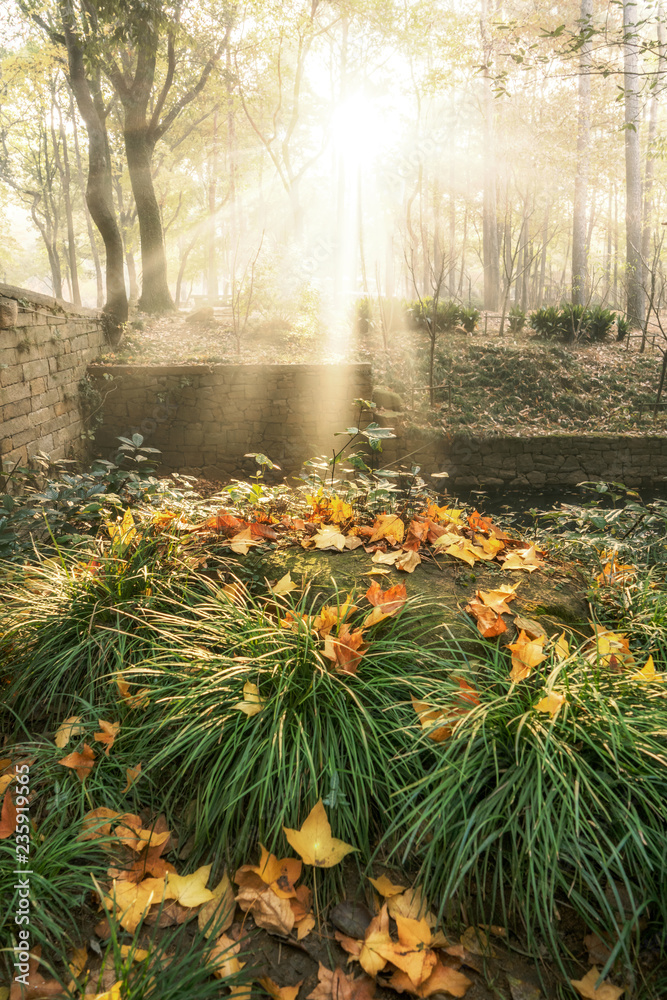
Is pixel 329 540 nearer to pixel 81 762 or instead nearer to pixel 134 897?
pixel 81 762

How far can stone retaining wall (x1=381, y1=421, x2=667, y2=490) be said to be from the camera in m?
9.14

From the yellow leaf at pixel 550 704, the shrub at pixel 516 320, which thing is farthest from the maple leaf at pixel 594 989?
the shrub at pixel 516 320

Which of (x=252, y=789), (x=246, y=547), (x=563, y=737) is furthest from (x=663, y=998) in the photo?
(x=246, y=547)

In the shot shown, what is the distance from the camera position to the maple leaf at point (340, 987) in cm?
108

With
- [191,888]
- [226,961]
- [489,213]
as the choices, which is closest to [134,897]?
[191,888]

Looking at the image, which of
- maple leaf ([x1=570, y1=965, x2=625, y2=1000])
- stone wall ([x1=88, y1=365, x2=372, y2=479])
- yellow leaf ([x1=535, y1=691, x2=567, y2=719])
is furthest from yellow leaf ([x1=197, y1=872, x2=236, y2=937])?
stone wall ([x1=88, y1=365, x2=372, y2=479])

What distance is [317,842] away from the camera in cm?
126

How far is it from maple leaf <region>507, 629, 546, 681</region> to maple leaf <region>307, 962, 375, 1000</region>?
0.73 meters

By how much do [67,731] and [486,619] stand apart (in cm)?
125

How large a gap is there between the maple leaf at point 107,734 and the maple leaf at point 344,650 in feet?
2.01

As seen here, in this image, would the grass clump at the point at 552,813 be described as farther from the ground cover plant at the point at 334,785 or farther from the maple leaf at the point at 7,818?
the maple leaf at the point at 7,818

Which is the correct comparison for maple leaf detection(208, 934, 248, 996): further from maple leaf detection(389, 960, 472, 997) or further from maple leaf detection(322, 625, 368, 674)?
maple leaf detection(322, 625, 368, 674)

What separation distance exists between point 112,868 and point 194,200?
89.9 feet

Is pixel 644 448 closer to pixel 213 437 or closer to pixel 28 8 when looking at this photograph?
pixel 213 437
